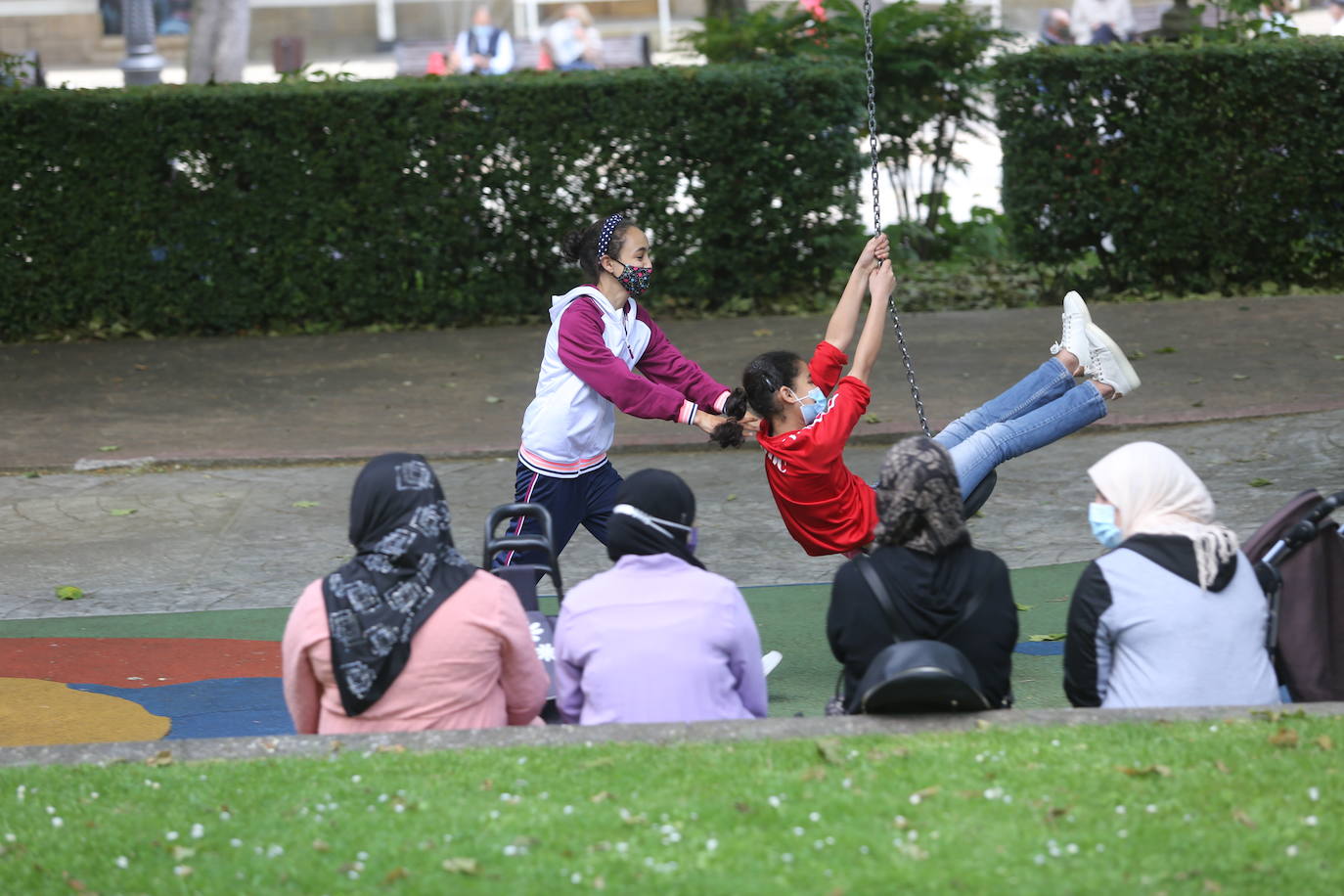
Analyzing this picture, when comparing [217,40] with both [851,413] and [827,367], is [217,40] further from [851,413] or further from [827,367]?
[851,413]

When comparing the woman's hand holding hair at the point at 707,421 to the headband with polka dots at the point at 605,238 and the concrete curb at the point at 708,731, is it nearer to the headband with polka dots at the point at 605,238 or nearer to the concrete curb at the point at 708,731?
the headband with polka dots at the point at 605,238

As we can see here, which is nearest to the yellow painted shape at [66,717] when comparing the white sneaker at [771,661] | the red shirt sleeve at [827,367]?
the white sneaker at [771,661]

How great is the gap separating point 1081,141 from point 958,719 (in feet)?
34.2

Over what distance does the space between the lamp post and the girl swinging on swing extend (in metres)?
18.6

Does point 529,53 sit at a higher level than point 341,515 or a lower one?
higher

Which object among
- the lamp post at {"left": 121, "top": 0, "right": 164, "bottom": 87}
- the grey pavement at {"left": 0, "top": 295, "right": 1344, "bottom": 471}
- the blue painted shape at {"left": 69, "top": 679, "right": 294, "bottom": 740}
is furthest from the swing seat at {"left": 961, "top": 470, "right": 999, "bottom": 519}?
the lamp post at {"left": 121, "top": 0, "right": 164, "bottom": 87}

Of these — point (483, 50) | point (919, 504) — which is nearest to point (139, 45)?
point (483, 50)

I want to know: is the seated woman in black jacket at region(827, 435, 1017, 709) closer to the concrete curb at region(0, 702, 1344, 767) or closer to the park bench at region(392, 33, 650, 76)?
the concrete curb at region(0, 702, 1344, 767)

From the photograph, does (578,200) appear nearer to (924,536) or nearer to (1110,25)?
(924,536)

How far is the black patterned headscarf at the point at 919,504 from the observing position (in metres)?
4.70

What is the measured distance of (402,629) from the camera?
15.1 ft

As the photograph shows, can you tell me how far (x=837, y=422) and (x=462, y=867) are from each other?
267cm

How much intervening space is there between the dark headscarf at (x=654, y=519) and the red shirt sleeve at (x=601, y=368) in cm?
168

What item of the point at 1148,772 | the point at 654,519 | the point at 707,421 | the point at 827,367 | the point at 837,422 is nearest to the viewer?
the point at 1148,772
